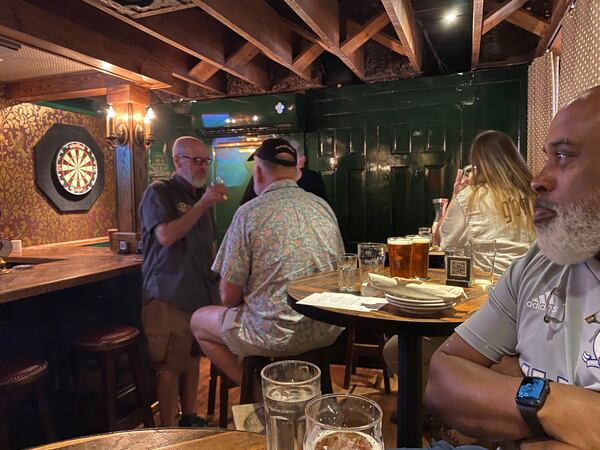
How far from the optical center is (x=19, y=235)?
491 cm

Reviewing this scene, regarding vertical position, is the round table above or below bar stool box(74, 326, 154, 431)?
above

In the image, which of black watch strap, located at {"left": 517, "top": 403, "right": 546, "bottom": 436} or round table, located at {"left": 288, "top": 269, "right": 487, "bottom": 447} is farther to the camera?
round table, located at {"left": 288, "top": 269, "right": 487, "bottom": 447}

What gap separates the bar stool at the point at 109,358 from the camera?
92.0 inches

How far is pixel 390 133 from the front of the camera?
14.6ft

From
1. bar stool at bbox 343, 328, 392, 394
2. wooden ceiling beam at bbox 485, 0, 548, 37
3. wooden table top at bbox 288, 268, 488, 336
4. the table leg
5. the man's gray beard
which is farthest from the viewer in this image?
wooden ceiling beam at bbox 485, 0, 548, 37

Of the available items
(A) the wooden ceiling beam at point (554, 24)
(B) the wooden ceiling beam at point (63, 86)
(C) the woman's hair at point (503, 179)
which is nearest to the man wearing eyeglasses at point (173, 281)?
→ (C) the woman's hair at point (503, 179)

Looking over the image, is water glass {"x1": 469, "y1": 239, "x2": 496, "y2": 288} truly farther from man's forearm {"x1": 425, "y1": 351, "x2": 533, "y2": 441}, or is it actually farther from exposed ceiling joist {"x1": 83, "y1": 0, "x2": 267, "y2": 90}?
exposed ceiling joist {"x1": 83, "y1": 0, "x2": 267, "y2": 90}

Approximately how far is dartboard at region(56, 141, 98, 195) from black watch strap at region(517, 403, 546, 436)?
557 cm

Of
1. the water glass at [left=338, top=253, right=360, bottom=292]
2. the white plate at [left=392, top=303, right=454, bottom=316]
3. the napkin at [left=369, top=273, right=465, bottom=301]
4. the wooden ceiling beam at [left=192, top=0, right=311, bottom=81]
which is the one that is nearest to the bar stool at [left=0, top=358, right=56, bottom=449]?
the water glass at [left=338, top=253, right=360, bottom=292]

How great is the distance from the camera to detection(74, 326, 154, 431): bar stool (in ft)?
7.66

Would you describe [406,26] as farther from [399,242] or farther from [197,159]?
[399,242]

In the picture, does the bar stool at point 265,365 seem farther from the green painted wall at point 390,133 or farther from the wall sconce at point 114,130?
the green painted wall at point 390,133

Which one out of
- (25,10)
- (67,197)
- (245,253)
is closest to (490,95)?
(245,253)

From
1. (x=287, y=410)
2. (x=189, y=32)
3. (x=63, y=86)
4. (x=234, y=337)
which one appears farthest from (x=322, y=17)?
(x=287, y=410)
